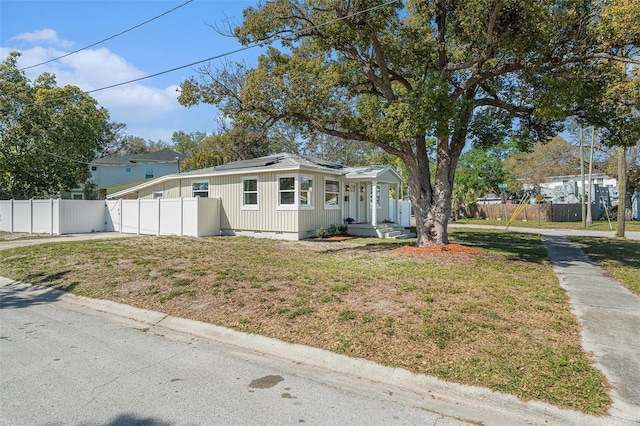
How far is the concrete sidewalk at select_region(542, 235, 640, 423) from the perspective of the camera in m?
3.59

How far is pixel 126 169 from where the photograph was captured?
36688 millimetres

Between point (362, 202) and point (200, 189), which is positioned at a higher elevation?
point (200, 189)

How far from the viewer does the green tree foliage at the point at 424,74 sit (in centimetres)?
952

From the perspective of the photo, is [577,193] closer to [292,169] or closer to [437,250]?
[437,250]

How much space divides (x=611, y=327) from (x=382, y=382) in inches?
139

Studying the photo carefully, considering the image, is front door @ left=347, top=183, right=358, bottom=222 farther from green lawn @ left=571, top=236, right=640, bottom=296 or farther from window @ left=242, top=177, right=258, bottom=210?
green lawn @ left=571, top=236, right=640, bottom=296

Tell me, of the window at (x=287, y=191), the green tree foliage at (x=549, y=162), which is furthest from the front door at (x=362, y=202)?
the green tree foliage at (x=549, y=162)

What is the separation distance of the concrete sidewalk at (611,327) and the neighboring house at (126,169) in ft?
105

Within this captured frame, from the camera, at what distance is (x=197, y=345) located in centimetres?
506

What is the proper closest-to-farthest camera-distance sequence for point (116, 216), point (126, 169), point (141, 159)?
point (116, 216) < point (126, 169) < point (141, 159)

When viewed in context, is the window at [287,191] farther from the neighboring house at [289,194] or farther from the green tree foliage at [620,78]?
the green tree foliage at [620,78]

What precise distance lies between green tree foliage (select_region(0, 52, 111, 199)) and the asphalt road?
80.8 feet

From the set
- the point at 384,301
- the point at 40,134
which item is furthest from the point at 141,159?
the point at 384,301

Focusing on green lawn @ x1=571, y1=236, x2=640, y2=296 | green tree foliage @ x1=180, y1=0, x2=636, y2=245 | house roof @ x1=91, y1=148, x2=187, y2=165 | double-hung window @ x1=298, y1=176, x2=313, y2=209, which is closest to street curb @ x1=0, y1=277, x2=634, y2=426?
green lawn @ x1=571, y1=236, x2=640, y2=296
